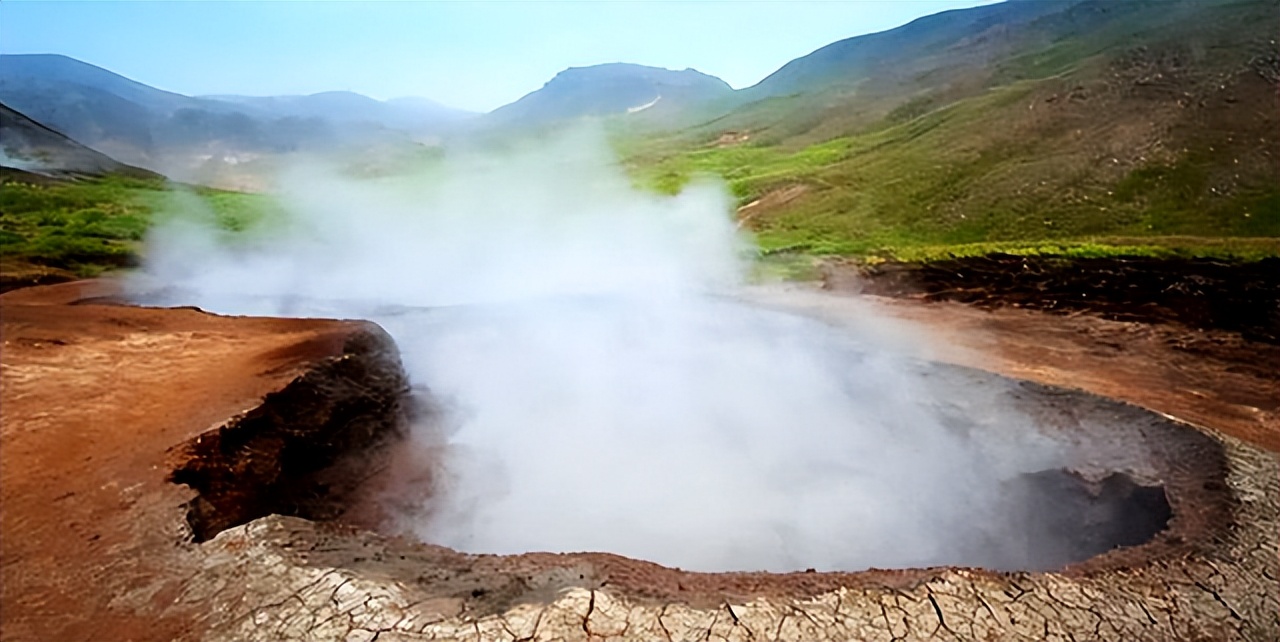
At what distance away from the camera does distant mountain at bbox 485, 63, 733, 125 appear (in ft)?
299

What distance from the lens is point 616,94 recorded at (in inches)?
4070

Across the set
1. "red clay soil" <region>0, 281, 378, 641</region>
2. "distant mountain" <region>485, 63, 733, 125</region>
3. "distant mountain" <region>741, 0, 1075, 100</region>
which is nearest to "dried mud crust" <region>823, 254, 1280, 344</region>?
"red clay soil" <region>0, 281, 378, 641</region>

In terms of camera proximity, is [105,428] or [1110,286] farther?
[1110,286]

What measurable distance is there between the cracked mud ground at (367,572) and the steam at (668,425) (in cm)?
123

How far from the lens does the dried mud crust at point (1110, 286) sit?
35.3 ft

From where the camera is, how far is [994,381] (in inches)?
267

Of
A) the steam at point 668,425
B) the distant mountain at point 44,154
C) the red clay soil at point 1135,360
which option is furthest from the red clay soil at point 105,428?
the distant mountain at point 44,154

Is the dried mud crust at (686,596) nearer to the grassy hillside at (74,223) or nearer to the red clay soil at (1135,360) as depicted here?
the red clay soil at (1135,360)

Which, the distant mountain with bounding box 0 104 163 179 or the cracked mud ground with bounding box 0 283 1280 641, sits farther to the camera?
the distant mountain with bounding box 0 104 163 179

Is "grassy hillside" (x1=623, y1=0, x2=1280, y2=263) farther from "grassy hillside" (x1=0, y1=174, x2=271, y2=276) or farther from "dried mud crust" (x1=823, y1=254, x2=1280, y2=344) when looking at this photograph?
"grassy hillside" (x1=0, y1=174, x2=271, y2=276)

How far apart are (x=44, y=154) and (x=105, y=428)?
15539 millimetres

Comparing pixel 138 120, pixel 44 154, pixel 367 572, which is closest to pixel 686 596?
pixel 367 572

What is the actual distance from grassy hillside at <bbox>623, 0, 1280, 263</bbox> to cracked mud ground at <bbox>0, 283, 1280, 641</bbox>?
1126 centimetres

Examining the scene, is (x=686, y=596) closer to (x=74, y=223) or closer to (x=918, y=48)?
(x=74, y=223)
